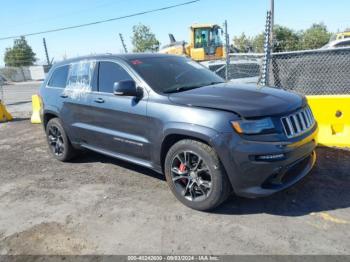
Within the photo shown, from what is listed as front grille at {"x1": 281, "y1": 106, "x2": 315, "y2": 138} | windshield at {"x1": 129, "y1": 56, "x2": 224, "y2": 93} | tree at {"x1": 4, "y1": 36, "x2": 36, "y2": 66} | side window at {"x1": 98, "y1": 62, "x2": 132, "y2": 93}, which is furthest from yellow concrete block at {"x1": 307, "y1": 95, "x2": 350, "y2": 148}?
tree at {"x1": 4, "y1": 36, "x2": 36, "y2": 66}

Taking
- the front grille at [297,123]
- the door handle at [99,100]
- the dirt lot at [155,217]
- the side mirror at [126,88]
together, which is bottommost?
the dirt lot at [155,217]

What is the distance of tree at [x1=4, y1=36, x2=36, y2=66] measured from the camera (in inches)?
2483

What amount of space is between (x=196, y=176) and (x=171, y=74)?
5.09 ft

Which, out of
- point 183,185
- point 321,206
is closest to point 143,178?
point 183,185

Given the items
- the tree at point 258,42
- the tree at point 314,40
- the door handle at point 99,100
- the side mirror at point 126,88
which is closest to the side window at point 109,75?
the door handle at point 99,100

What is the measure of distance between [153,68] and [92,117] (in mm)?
1196

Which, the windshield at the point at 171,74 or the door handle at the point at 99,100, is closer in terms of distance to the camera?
the windshield at the point at 171,74

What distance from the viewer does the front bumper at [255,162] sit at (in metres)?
3.32

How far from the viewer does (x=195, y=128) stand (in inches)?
140

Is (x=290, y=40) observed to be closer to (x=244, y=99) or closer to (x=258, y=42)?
(x=258, y=42)

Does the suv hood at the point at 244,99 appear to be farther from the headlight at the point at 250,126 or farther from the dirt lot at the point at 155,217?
the dirt lot at the point at 155,217

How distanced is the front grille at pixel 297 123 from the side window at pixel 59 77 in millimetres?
3777

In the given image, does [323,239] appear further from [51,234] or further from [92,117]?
[92,117]

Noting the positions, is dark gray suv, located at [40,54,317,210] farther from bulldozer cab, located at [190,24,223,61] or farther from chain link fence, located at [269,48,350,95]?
bulldozer cab, located at [190,24,223,61]
